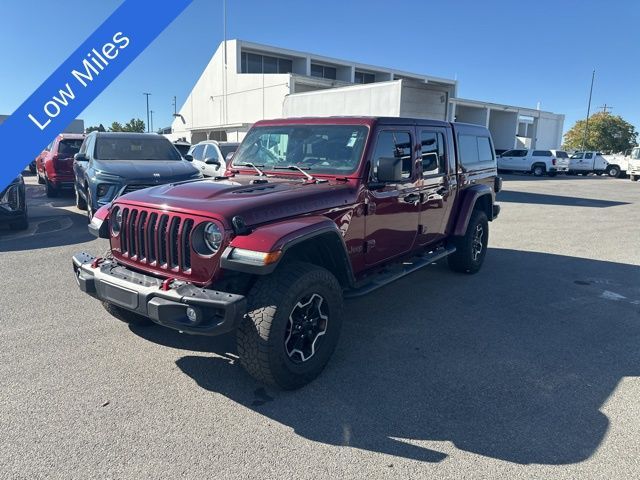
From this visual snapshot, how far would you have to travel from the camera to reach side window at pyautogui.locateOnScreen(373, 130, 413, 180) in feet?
14.2

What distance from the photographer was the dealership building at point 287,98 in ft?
48.3

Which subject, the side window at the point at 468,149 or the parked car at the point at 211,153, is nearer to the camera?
the side window at the point at 468,149

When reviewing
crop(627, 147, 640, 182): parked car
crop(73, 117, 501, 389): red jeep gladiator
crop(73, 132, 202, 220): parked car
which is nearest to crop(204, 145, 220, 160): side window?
crop(73, 132, 202, 220): parked car

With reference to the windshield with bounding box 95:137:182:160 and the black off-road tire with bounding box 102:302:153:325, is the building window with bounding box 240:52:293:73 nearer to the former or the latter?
the windshield with bounding box 95:137:182:160

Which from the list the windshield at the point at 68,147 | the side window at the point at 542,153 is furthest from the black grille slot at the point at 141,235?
the side window at the point at 542,153

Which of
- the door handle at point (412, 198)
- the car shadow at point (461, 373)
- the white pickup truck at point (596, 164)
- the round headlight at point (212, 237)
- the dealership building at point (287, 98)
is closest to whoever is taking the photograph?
the car shadow at point (461, 373)

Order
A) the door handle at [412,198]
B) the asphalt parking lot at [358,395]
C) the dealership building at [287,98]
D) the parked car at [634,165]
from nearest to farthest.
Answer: the asphalt parking lot at [358,395]
the door handle at [412,198]
the dealership building at [287,98]
the parked car at [634,165]

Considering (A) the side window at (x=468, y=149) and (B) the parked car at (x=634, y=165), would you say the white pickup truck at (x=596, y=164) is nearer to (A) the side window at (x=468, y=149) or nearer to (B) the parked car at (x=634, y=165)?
(B) the parked car at (x=634, y=165)

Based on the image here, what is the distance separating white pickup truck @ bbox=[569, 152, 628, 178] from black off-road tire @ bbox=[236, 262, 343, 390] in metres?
35.3

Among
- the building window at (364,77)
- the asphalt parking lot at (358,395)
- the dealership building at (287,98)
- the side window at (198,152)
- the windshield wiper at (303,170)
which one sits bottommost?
the asphalt parking lot at (358,395)

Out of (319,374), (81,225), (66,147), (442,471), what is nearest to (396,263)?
(319,374)

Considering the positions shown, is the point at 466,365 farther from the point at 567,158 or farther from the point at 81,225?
the point at 567,158

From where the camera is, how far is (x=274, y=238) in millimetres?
3102

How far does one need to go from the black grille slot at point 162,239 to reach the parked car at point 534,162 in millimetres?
32062
